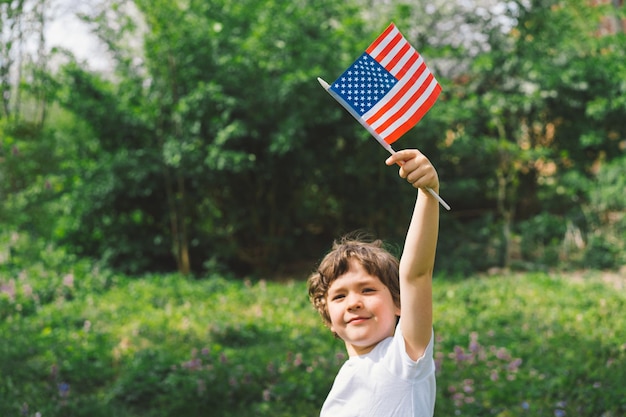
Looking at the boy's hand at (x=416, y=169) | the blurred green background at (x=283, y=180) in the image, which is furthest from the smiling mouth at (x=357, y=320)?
the blurred green background at (x=283, y=180)

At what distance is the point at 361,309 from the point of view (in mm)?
1720

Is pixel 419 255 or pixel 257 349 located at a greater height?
pixel 419 255

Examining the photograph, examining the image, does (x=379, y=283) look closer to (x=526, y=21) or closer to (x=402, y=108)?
(x=402, y=108)

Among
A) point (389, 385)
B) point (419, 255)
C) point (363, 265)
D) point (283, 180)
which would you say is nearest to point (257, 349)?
point (363, 265)

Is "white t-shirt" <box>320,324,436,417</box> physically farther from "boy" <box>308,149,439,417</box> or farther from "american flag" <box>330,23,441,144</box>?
"american flag" <box>330,23,441,144</box>

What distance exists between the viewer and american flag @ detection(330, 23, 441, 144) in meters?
1.86

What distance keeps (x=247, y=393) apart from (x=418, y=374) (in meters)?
2.74

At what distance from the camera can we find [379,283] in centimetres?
176

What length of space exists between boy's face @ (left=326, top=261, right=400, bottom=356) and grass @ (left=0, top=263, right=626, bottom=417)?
88.4 inches

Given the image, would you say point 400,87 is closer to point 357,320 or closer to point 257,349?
point 357,320

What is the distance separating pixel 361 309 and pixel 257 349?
137 inches

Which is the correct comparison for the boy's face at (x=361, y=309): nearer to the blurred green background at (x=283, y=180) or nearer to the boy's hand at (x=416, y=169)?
the boy's hand at (x=416, y=169)

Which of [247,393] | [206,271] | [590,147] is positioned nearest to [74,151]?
[206,271]

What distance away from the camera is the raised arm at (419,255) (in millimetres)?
1505
